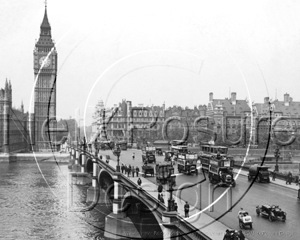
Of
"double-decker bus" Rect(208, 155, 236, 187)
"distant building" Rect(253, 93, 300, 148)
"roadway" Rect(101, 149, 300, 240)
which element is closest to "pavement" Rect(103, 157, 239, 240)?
"roadway" Rect(101, 149, 300, 240)

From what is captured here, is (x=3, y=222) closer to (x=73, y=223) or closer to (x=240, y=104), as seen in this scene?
(x=73, y=223)

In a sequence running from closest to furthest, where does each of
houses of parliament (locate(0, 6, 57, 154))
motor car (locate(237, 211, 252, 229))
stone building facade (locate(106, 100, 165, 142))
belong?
motor car (locate(237, 211, 252, 229))
stone building facade (locate(106, 100, 165, 142))
houses of parliament (locate(0, 6, 57, 154))

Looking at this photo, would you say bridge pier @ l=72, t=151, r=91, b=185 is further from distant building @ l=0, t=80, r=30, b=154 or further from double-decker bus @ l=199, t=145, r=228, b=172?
distant building @ l=0, t=80, r=30, b=154

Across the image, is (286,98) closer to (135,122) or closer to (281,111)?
(281,111)

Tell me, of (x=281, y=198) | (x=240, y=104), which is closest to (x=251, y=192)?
(x=281, y=198)

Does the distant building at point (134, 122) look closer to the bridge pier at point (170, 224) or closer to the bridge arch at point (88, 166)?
the bridge arch at point (88, 166)

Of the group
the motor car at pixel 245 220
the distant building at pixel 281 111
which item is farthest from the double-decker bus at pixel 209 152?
the distant building at pixel 281 111

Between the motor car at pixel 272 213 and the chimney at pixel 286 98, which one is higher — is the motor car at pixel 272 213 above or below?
below
